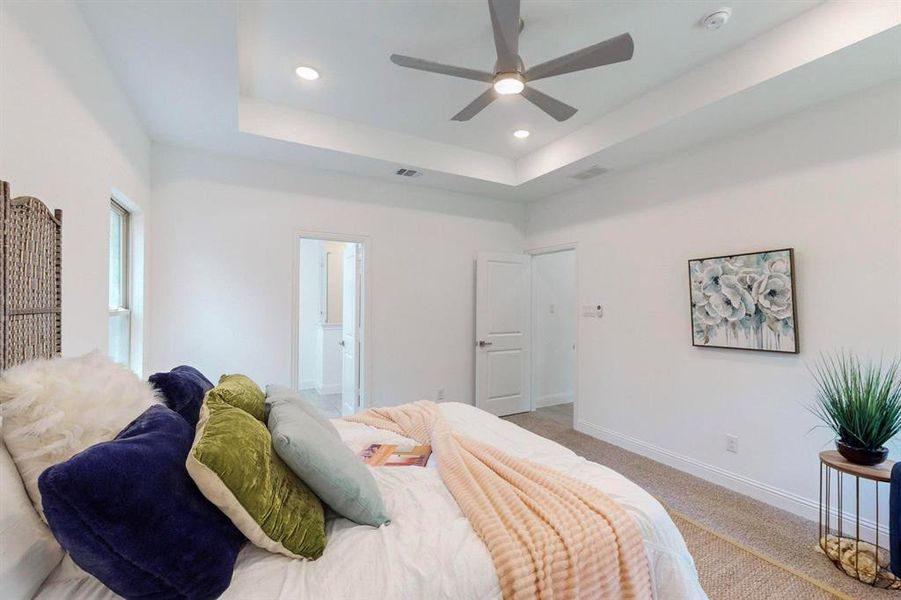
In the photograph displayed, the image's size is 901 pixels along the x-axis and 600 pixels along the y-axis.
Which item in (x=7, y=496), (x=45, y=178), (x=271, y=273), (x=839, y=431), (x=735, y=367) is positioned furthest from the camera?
(x=271, y=273)

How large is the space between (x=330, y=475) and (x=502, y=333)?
3721 millimetres

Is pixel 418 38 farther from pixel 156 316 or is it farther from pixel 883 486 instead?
pixel 883 486

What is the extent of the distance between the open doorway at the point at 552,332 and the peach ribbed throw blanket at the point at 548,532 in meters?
3.68

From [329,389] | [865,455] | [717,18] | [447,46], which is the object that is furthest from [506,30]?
[329,389]

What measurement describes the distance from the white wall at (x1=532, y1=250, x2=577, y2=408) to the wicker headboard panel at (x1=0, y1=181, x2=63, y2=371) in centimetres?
444

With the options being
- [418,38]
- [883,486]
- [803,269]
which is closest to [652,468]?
[883,486]

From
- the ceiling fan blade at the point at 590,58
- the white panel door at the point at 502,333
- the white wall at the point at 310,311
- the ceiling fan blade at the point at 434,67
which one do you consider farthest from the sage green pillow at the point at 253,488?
the white wall at the point at 310,311

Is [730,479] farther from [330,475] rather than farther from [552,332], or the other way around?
[330,475]

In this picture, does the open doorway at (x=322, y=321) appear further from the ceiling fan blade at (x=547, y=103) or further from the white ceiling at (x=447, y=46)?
the ceiling fan blade at (x=547, y=103)

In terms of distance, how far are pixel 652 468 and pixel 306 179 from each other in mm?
4105

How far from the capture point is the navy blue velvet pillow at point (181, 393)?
62.0 inches

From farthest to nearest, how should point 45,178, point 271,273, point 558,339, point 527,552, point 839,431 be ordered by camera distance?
point 558,339, point 271,273, point 839,431, point 45,178, point 527,552

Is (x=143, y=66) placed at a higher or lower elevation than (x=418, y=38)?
lower

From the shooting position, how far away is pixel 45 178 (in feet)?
4.98
